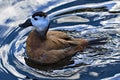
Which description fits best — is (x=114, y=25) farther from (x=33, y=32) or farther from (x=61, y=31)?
(x=33, y=32)

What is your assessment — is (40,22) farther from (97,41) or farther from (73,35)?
(97,41)

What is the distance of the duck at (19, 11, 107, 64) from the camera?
34.2 ft

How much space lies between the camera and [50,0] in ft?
40.9

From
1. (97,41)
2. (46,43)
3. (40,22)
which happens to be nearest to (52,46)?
(46,43)

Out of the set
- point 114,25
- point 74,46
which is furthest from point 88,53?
point 114,25

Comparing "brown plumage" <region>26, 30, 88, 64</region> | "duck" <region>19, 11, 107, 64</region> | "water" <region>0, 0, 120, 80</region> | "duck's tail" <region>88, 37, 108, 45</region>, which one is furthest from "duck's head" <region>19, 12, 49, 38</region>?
"duck's tail" <region>88, 37, 108, 45</region>

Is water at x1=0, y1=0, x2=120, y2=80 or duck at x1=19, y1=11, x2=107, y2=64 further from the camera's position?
duck at x1=19, y1=11, x2=107, y2=64

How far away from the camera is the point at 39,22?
34.7 feet

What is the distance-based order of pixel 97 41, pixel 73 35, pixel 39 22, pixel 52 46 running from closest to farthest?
pixel 52 46
pixel 39 22
pixel 97 41
pixel 73 35

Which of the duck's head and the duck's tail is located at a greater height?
the duck's head

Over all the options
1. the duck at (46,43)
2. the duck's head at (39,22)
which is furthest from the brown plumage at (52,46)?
the duck's head at (39,22)

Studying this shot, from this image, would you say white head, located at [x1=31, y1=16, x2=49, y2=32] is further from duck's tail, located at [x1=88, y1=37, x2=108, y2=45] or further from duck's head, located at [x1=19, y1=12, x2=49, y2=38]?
duck's tail, located at [x1=88, y1=37, x2=108, y2=45]

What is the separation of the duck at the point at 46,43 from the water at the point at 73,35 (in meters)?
0.18

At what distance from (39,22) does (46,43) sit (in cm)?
45
